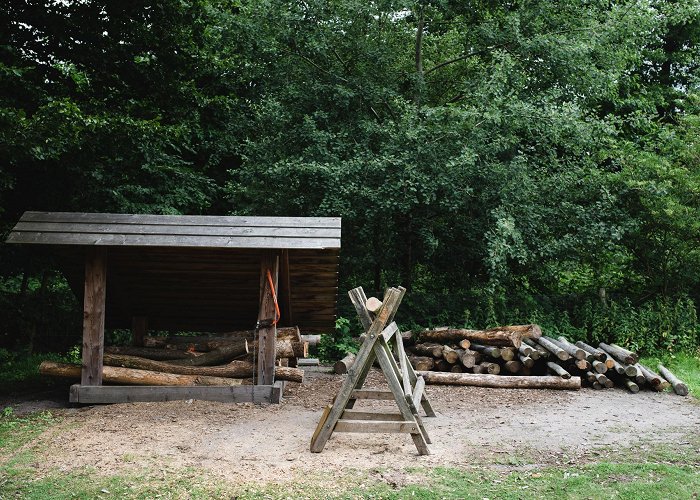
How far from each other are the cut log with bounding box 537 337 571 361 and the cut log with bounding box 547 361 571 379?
156 mm

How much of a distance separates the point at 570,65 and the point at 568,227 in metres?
3.29

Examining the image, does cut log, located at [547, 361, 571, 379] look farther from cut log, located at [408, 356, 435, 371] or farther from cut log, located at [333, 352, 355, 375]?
cut log, located at [333, 352, 355, 375]

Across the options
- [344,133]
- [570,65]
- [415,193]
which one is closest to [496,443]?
[415,193]

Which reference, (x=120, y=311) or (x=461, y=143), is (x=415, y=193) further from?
(x=120, y=311)

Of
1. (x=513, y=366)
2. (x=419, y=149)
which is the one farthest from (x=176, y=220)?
(x=419, y=149)

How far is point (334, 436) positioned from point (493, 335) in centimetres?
492

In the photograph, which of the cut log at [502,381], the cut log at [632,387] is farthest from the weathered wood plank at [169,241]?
the cut log at [632,387]

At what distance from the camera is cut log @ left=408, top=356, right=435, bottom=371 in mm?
12188

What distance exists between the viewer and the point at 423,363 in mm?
12219

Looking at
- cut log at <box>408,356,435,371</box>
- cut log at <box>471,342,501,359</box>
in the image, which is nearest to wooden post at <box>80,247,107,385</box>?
cut log at <box>408,356,435,371</box>

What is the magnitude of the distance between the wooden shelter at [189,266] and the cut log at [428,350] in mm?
2094

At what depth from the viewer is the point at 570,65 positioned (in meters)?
14.9

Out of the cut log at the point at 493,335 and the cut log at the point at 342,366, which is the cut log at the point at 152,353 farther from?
the cut log at the point at 493,335

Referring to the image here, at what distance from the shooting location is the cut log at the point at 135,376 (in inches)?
383
